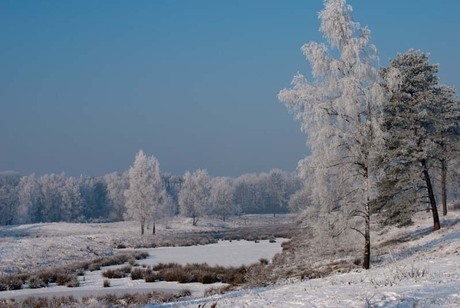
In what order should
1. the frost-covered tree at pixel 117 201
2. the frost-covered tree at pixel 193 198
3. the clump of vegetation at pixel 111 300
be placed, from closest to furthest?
the clump of vegetation at pixel 111 300
the frost-covered tree at pixel 193 198
the frost-covered tree at pixel 117 201

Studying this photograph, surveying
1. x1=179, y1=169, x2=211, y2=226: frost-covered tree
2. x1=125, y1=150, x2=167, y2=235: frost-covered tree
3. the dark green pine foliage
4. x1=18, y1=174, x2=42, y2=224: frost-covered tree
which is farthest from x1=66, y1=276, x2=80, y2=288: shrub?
x1=18, y1=174, x2=42, y2=224: frost-covered tree

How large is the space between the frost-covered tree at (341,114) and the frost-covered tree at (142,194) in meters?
51.6

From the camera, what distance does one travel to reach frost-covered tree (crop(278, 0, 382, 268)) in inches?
757

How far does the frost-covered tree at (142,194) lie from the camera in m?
68.9

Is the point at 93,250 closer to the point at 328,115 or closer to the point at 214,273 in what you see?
the point at 214,273

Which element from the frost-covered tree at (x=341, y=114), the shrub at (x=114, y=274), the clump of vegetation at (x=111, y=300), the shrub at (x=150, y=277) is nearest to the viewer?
the clump of vegetation at (x=111, y=300)

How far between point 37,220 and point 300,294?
131135 millimetres

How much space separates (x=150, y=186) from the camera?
229 ft

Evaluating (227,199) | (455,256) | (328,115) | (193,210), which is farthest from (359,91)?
(227,199)

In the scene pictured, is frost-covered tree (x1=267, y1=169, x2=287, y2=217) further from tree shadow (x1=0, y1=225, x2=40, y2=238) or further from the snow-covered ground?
the snow-covered ground

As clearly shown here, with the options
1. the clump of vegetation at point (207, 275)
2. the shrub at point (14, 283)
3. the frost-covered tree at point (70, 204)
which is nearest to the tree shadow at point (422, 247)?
the clump of vegetation at point (207, 275)

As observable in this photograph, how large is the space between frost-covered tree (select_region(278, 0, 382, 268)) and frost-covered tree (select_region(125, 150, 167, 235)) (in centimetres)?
5159

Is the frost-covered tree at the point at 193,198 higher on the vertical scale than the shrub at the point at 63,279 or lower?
higher

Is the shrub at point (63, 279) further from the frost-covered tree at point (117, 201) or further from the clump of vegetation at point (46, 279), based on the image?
the frost-covered tree at point (117, 201)
